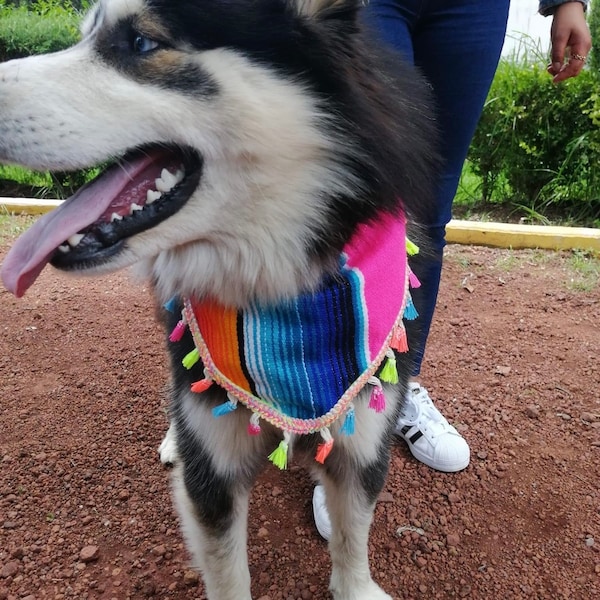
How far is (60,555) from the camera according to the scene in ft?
5.93

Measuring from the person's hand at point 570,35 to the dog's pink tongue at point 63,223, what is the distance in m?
1.47

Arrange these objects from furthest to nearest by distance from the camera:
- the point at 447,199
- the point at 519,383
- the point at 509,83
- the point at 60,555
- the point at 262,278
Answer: the point at 509,83
the point at 519,383
the point at 447,199
the point at 60,555
the point at 262,278

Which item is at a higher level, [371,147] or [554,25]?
[554,25]

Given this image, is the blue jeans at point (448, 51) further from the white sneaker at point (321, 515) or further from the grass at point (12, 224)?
the grass at point (12, 224)

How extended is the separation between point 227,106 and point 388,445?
987mm

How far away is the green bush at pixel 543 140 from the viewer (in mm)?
3924

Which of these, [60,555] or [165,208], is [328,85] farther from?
[60,555]

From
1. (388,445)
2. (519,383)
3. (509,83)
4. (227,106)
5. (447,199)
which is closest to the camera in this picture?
(227,106)

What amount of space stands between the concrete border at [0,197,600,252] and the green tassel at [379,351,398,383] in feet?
8.68

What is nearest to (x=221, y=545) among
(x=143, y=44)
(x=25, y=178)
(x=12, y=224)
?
(x=143, y=44)

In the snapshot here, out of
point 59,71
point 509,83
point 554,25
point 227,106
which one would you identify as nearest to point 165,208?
point 227,106

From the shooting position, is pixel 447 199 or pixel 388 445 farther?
pixel 447 199

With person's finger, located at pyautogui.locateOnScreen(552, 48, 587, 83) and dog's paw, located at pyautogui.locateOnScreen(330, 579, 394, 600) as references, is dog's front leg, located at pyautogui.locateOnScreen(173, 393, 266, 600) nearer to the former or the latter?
dog's paw, located at pyautogui.locateOnScreen(330, 579, 394, 600)

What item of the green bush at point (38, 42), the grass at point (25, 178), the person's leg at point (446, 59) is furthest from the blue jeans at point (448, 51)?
the grass at point (25, 178)
